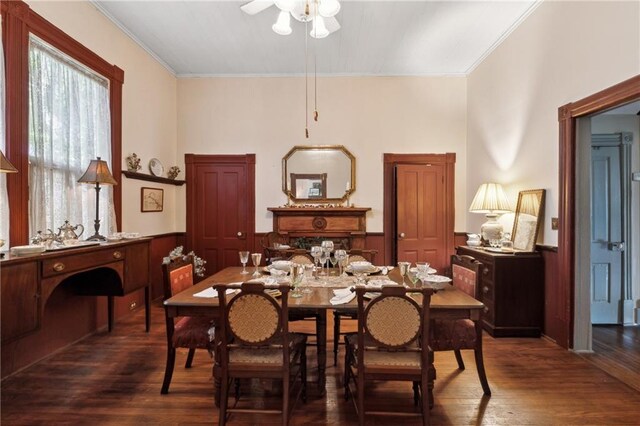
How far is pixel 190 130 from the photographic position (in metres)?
5.30

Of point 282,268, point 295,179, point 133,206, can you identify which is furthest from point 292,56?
point 282,268

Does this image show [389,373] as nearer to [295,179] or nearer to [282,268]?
[282,268]

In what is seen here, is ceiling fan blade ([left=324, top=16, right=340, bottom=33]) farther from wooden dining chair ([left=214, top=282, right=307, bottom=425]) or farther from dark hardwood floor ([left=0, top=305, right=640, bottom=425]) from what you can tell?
dark hardwood floor ([left=0, top=305, right=640, bottom=425])

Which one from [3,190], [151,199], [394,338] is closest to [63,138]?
[3,190]

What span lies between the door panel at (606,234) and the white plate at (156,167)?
18.1ft

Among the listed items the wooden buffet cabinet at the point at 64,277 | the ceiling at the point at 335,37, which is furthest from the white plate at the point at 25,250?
the ceiling at the point at 335,37

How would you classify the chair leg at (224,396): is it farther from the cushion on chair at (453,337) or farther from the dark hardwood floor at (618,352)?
the dark hardwood floor at (618,352)

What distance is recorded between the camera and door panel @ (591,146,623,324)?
12.3 ft

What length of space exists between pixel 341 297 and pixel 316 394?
78 cm

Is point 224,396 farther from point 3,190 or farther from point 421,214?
point 421,214

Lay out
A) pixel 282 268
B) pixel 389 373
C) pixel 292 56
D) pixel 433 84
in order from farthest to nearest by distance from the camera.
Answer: pixel 433 84, pixel 292 56, pixel 282 268, pixel 389 373

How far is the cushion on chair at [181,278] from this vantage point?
2.52 metres

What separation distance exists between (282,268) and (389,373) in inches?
50.9

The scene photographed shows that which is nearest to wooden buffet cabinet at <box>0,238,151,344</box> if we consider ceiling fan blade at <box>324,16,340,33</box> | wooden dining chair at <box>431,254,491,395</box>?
wooden dining chair at <box>431,254,491,395</box>
